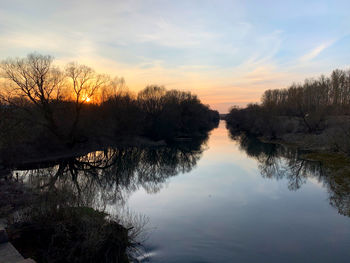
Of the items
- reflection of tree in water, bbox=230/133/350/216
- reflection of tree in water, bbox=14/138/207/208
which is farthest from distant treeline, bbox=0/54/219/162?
reflection of tree in water, bbox=230/133/350/216

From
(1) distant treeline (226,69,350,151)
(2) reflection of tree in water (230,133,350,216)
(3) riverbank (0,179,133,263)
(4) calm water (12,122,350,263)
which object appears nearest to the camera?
(3) riverbank (0,179,133,263)

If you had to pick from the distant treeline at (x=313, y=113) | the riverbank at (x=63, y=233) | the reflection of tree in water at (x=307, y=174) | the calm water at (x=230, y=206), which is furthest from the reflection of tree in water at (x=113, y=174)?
the distant treeline at (x=313, y=113)

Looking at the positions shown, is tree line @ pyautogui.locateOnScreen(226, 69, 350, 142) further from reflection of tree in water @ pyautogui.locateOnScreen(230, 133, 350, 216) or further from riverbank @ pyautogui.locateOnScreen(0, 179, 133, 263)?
riverbank @ pyautogui.locateOnScreen(0, 179, 133, 263)

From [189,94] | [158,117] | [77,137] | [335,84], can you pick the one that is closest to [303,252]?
[77,137]

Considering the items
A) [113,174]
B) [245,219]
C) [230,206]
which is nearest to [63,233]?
[245,219]

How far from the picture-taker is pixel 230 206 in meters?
13.7

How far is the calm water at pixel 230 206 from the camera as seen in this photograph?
29.1ft

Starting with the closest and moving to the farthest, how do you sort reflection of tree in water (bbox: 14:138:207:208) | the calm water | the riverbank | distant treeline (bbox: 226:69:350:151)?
1. the riverbank
2. the calm water
3. reflection of tree in water (bbox: 14:138:207:208)
4. distant treeline (bbox: 226:69:350:151)

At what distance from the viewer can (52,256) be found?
675cm

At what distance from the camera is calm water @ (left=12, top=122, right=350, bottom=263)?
29.1ft

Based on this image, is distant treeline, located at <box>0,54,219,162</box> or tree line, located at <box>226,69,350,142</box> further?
tree line, located at <box>226,69,350,142</box>

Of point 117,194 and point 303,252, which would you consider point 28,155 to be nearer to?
point 117,194

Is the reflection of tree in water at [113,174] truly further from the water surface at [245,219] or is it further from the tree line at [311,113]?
the tree line at [311,113]

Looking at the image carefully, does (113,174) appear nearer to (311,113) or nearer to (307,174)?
(307,174)
